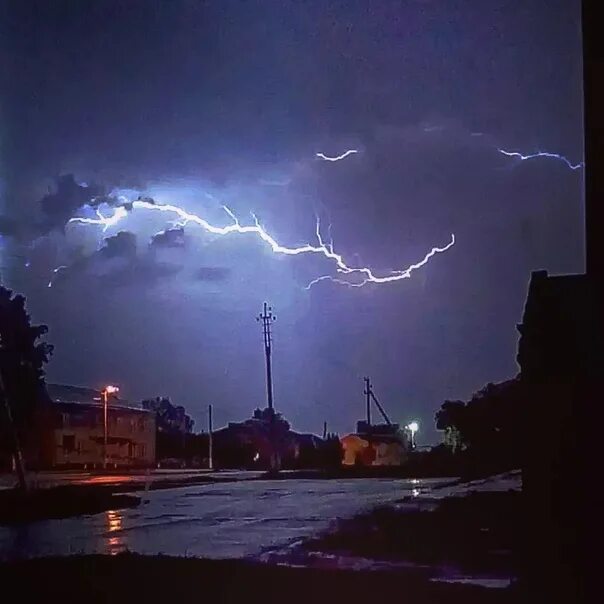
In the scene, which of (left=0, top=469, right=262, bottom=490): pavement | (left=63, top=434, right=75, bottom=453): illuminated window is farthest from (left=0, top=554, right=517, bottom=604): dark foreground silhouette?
(left=63, top=434, right=75, bottom=453): illuminated window

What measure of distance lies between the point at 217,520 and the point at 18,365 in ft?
3.22

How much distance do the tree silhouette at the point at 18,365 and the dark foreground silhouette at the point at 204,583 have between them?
49 cm

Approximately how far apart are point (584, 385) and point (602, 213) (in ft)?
2.22

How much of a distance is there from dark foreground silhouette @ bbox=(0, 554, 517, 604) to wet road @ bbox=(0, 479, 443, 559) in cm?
4

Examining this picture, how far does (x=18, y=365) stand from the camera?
3.86 metres

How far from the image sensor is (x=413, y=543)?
3.43 meters

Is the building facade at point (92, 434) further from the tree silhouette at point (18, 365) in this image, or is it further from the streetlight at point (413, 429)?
the streetlight at point (413, 429)

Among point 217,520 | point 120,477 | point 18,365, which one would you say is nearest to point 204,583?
point 217,520

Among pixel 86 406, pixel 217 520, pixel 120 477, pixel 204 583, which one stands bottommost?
pixel 204 583

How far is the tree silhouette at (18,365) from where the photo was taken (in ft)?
12.5

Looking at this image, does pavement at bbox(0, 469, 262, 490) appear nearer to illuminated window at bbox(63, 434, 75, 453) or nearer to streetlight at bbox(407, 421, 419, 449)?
illuminated window at bbox(63, 434, 75, 453)

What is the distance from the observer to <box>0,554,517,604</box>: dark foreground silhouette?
3.33 meters

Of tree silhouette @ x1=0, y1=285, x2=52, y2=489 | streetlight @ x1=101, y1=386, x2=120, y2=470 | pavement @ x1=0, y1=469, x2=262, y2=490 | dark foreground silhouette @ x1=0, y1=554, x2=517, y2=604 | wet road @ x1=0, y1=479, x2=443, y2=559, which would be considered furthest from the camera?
tree silhouette @ x1=0, y1=285, x2=52, y2=489

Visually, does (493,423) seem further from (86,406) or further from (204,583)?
(86,406)
